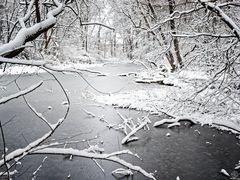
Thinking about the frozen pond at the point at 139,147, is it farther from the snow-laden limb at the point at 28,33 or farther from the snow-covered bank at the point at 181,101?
the snow-laden limb at the point at 28,33

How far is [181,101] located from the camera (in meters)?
5.55

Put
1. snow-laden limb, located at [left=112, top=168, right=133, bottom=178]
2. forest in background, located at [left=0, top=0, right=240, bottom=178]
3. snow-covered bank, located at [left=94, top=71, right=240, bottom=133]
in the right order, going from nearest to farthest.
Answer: forest in background, located at [left=0, top=0, right=240, bottom=178] → snow-laden limb, located at [left=112, top=168, right=133, bottom=178] → snow-covered bank, located at [left=94, top=71, right=240, bottom=133]

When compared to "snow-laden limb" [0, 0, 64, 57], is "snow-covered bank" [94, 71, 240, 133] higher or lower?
lower

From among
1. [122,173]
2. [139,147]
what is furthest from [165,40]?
[122,173]

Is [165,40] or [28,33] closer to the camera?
[28,33]

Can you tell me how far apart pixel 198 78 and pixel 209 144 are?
208 centimetres

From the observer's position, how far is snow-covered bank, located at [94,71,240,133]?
18.4 ft

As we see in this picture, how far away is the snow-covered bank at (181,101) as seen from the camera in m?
5.60

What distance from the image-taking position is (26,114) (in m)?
10.3

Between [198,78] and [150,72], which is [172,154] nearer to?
[198,78]

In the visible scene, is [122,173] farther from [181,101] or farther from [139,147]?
[181,101]

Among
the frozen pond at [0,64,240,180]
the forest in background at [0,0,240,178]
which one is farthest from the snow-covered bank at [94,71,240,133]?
the frozen pond at [0,64,240,180]

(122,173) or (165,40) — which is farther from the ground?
(165,40)

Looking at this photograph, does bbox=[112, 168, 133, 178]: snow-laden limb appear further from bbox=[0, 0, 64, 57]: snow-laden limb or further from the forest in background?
bbox=[0, 0, 64, 57]: snow-laden limb
